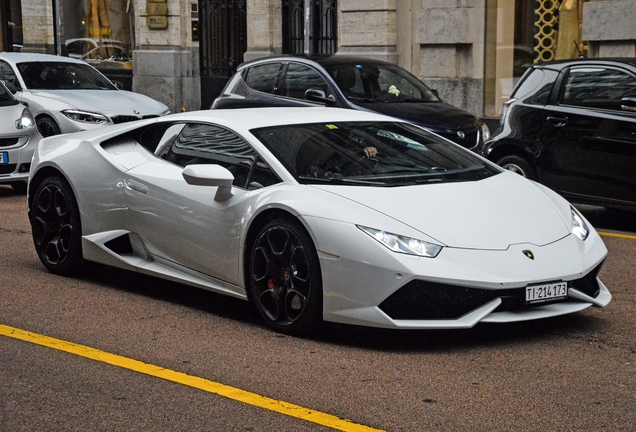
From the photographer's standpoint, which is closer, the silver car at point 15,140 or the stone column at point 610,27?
the silver car at point 15,140

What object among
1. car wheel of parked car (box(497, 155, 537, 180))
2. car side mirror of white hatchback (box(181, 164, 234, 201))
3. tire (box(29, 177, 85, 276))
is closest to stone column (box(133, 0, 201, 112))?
car wheel of parked car (box(497, 155, 537, 180))

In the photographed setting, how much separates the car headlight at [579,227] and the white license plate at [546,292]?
0.49 metres

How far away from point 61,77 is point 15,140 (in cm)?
402

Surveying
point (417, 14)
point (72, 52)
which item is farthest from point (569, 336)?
point (72, 52)

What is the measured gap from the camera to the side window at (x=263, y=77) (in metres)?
14.2

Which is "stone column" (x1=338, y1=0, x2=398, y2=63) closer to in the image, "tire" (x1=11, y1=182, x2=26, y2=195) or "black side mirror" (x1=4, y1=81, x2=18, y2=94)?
"black side mirror" (x1=4, y1=81, x2=18, y2=94)

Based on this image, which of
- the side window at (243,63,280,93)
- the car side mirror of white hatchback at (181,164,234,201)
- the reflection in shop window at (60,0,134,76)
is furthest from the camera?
the reflection in shop window at (60,0,134,76)

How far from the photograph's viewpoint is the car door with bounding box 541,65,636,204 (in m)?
10.2

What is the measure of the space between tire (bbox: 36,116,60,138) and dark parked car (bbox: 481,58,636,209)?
22.5 ft

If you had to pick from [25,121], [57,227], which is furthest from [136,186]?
[25,121]

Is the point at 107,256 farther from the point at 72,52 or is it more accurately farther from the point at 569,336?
the point at 72,52

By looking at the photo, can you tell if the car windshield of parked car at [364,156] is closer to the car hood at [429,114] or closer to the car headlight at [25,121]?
the car hood at [429,114]

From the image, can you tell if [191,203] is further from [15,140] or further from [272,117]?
[15,140]

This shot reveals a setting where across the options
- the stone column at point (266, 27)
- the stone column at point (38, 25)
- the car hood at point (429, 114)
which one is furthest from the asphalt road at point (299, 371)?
the stone column at point (38, 25)
